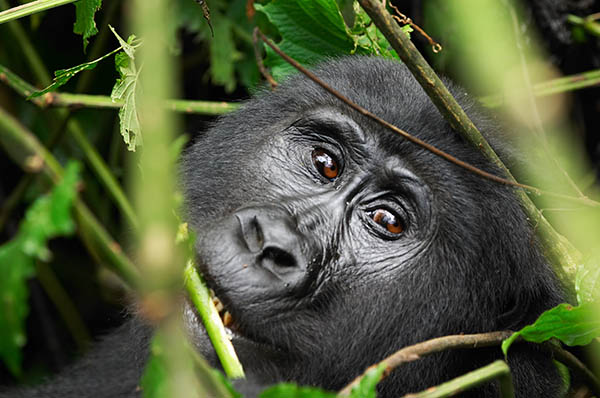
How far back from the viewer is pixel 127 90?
76.4 inches

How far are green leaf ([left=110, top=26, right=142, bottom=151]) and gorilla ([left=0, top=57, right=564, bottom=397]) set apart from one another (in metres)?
0.35

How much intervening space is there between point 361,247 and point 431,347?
56 centimetres

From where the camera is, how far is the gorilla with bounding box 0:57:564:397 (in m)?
A: 1.90

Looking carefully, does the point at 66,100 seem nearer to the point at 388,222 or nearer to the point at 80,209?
the point at 80,209

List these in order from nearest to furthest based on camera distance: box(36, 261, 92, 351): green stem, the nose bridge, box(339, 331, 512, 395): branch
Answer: box(339, 331, 512, 395): branch < the nose bridge < box(36, 261, 92, 351): green stem

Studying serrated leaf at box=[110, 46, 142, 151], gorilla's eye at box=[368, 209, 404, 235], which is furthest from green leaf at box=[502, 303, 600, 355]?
serrated leaf at box=[110, 46, 142, 151]

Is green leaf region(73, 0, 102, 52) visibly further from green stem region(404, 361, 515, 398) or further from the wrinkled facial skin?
green stem region(404, 361, 515, 398)

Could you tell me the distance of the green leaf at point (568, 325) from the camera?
178cm

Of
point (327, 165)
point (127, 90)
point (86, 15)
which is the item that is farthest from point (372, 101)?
point (86, 15)

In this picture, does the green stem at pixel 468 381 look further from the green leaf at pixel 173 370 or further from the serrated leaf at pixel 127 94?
the serrated leaf at pixel 127 94

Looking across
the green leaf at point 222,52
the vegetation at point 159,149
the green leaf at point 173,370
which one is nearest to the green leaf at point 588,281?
the vegetation at point 159,149

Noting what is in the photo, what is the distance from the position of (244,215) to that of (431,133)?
0.65 meters

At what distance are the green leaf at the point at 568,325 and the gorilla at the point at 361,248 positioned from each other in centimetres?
28

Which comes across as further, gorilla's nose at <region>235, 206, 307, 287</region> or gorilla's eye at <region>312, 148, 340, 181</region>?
gorilla's eye at <region>312, 148, 340, 181</region>
